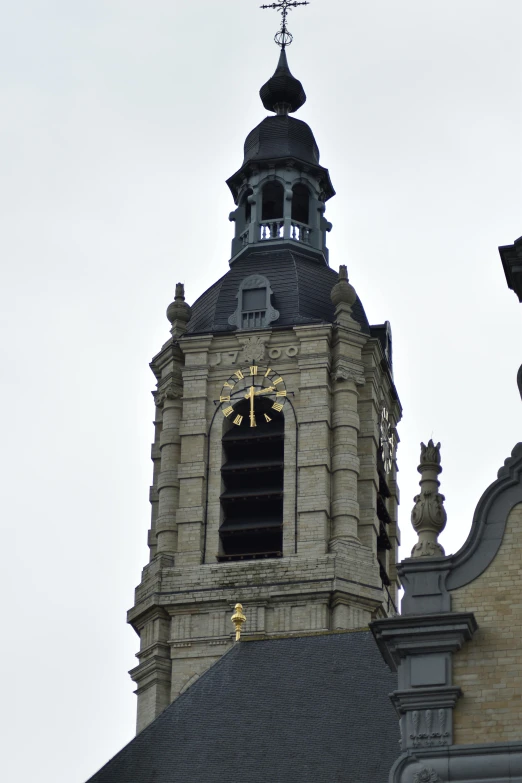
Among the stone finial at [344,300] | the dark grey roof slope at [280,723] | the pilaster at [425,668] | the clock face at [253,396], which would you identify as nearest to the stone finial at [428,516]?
the pilaster at [425,668]

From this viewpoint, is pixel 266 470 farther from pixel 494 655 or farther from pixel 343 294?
pixel 494 655

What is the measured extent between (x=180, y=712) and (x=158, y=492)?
31229 millimetres

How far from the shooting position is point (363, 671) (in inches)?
1444

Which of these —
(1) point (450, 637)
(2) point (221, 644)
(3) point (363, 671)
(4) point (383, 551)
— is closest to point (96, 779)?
(3) point (363, 671)

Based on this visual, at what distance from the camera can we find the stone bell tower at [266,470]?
64312 mm

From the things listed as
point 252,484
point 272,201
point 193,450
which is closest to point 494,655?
point 252,484

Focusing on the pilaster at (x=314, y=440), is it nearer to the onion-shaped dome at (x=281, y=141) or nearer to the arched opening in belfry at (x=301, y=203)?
the arched opening in belfry at (x=301, y=203)

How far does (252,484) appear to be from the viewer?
67375mm

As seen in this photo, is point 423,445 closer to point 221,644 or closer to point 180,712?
point 180,712

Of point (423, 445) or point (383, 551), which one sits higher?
point (383, 551)

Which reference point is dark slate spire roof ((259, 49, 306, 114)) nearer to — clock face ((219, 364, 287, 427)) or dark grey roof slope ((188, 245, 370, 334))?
dark grey roof slope ((188, 245, 370, 334))

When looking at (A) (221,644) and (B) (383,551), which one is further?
(B) (383,551)

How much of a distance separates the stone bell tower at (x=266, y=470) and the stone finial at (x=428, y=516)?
30.7 meters

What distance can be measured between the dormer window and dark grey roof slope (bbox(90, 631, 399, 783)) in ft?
106
